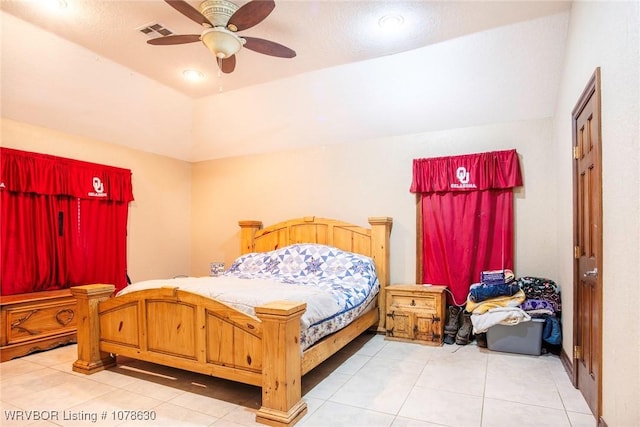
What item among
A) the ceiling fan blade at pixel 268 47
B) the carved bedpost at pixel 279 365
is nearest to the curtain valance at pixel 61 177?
the ceiling fan blade at pixel 268 47

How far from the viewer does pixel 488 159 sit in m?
3.97

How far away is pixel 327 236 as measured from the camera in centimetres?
478

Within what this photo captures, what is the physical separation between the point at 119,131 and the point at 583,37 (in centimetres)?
484

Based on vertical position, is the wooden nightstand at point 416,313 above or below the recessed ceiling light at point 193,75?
below

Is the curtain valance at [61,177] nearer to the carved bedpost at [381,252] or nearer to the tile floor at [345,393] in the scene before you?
the tile floor at [345,393]

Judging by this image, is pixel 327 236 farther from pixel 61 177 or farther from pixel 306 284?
pixel 61 177

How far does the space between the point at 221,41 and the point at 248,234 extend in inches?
119

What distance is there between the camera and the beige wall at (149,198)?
4.15 meters

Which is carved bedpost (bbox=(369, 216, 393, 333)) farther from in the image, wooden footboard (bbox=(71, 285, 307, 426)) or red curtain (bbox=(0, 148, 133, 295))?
red curtain (bbox=(0, 148, 133, 295))

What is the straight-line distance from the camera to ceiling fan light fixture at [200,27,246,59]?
261cm

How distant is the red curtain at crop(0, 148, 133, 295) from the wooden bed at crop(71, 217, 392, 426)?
3.94 ft

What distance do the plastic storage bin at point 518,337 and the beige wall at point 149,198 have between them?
4446 millimetres

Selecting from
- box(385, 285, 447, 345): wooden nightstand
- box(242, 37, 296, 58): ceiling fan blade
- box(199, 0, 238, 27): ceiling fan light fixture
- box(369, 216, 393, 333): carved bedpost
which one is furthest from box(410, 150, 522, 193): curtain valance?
box(199, 0, 238, 27): ceiling fan light fixture

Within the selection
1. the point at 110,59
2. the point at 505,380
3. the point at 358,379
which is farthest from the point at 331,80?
the point at 505,380
